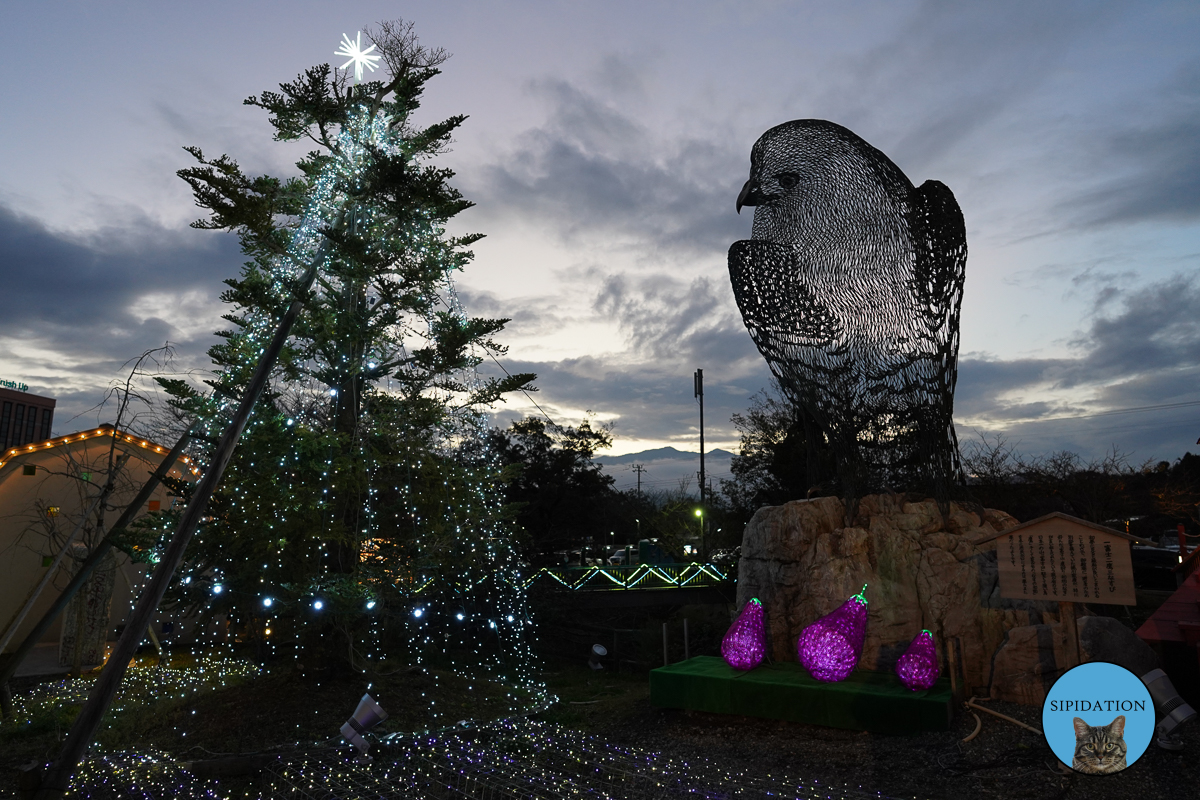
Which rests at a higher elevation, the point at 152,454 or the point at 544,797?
the point at 152,454

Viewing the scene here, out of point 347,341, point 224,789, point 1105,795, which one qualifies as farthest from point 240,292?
point 1105,795

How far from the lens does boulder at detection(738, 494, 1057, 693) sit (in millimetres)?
8391

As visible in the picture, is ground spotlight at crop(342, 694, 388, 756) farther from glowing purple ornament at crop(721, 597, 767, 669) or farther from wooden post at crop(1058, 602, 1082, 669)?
→ wooden post at crop(1058, 602, 1082, 669)

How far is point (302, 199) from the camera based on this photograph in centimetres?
916

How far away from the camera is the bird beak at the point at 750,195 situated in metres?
10.7

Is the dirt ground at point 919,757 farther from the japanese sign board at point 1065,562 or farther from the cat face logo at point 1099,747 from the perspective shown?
the japanese sign board at point 1065,562

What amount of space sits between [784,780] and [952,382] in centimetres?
571

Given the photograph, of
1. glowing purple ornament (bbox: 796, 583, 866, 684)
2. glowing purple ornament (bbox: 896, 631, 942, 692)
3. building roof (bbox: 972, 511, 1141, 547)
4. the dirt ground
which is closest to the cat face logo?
the dirt ground

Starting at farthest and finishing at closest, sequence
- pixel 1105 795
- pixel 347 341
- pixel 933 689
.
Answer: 1. pixel 347 341
2. pixel 933 689
3. pixel 1105 795

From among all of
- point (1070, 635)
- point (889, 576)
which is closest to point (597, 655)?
point (889, 576)

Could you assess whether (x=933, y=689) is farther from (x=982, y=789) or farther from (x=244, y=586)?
(x=244, y=586)

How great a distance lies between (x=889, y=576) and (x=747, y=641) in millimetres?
2096

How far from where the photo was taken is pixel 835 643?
7.99 metres

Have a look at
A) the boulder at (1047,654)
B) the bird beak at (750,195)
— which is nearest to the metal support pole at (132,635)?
the bird beak at (750,195)
